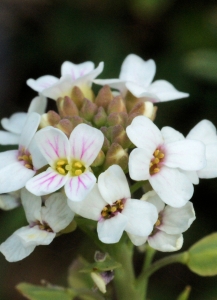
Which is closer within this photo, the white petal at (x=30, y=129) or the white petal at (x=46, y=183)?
the white petal at (x=46, y=183)

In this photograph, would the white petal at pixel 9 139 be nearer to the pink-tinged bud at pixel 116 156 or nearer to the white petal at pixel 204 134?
the pink-tinged bud at pixel 116 156

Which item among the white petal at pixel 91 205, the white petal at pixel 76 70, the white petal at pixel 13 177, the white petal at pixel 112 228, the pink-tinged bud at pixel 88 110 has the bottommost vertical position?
the white petal at pixel 112 228

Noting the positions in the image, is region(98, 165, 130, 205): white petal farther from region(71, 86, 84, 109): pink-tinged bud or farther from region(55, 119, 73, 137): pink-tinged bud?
region(71, 86, 84, 109): pink-tinged bud

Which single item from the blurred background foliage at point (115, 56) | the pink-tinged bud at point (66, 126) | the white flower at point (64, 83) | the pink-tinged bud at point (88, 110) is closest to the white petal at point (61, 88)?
the white flower at point (64, 83)

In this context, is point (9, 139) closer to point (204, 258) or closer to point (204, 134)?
point (204, 134)

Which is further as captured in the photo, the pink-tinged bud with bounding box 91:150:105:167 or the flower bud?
the flower bud

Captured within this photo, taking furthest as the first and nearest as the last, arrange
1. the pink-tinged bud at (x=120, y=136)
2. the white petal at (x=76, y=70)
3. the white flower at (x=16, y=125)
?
the white petal at (x=76, y=70) → the white flower at (x=16, y=125) → the pink-tinged bud at (x=120, y=136)

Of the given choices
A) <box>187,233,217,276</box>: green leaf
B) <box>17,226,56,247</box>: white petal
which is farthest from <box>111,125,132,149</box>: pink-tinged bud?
<box>187,233,217,276</box>: green leaf
